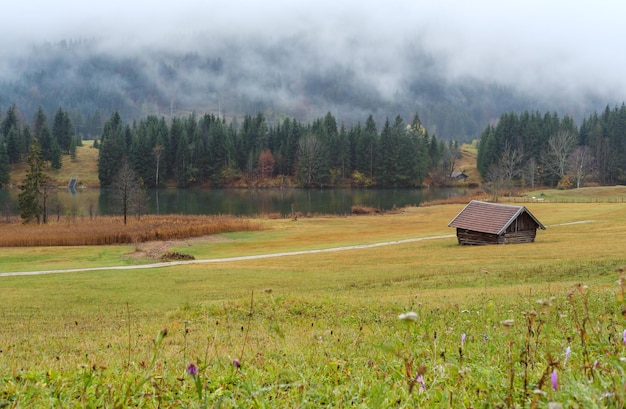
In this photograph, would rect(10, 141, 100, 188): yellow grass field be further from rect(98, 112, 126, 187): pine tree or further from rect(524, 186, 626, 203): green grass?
rect(524, 186, 626, 203): green grass

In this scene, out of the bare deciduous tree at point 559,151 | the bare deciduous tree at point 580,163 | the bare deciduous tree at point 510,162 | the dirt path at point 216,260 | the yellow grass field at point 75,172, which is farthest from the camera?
the yellow grass field at point 75,172

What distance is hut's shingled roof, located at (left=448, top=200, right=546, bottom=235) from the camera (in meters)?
41.3

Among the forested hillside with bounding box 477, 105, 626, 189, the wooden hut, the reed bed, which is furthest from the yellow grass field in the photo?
the wooden hut

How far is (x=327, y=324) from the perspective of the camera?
13.2 m

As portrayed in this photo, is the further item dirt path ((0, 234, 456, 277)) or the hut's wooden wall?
the hut's wooden wall

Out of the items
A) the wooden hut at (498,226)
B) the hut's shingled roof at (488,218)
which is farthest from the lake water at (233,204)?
the wooden hut at (498,226)

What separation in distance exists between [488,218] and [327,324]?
1272 inches

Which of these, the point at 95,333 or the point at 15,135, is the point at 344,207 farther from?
the point at 15,135

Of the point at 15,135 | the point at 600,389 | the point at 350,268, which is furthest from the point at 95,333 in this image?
the point at 15,135

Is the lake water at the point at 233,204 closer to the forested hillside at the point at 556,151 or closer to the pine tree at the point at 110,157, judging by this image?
the pine tree at the point at 110,157

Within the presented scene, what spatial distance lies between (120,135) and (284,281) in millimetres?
139658

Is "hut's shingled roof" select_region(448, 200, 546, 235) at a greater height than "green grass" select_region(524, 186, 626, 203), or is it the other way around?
"green grass" select_region(524, 186, 626, 203)

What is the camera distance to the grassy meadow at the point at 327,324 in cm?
445

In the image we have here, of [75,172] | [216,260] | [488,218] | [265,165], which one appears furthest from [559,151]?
[75,172]
